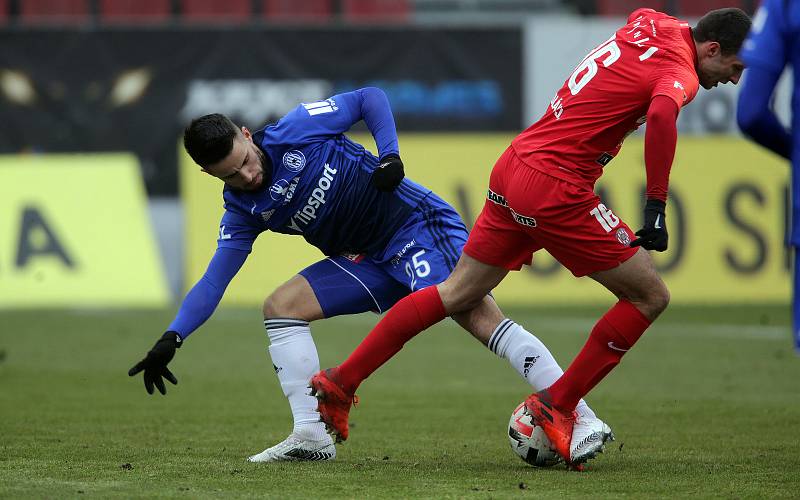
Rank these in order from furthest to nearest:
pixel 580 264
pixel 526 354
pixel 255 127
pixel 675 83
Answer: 1. pixel 255 127
2. pixel 526 354
3. pixel 580 264
4. pixel 675 83

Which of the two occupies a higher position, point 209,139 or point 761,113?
point 761,113

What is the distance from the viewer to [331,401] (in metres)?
6.02

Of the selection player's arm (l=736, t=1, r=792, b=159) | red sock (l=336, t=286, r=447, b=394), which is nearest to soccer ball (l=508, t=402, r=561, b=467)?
red sock (l=336, t=286, r=447, b=394)

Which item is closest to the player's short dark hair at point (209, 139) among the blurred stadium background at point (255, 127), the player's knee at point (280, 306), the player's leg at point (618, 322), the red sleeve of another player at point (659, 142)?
the player's knee at point (280, 306)

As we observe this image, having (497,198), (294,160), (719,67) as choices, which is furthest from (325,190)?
(719,67)

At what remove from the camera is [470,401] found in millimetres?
8797

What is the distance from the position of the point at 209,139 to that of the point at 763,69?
2.40m

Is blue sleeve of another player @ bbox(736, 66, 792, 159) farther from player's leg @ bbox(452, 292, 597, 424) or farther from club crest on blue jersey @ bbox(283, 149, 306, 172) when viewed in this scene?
club crest on blue jersey @ bbox(283, 149, 306, 172)

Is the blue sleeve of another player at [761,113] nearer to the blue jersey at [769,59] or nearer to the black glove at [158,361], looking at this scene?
the blue jersey at [769,59]

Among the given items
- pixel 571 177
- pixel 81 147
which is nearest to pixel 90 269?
pixel 81 147

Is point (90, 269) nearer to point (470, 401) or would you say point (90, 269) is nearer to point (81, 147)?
point (81, 147)

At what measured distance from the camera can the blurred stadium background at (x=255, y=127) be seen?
42.3ft

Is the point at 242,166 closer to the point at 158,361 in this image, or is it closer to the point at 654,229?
the point at 158,361

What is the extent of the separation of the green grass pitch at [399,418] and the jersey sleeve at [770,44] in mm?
1640
